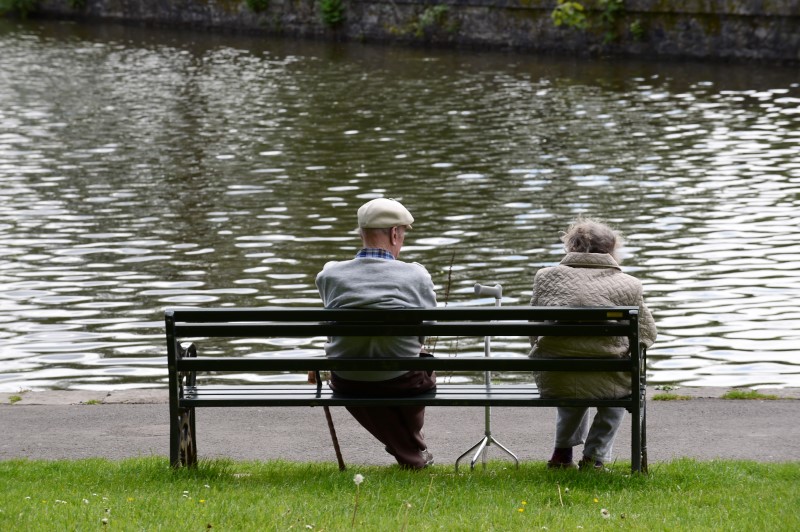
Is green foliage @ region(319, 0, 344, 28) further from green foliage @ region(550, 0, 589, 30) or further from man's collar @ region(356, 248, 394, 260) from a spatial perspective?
man's collar @ region(356, 248, 394, 260)

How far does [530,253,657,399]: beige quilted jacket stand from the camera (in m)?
5.85

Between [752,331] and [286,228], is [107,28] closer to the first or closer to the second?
[286,228]

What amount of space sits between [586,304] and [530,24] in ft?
95.0

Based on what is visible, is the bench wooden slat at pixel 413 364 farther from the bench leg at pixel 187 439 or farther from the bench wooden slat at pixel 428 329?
the bench leg at pixel 187 439

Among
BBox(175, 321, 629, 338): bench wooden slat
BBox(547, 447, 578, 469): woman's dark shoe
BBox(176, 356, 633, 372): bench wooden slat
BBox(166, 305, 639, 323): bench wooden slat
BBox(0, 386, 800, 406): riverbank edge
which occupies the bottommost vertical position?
BBox(0, 386, 800, 406): riverbank edge

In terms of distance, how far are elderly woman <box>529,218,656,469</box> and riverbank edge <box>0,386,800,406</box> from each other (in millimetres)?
1700

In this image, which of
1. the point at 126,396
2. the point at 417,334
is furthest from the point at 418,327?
the point at 126,396

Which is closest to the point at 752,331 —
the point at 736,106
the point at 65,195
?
the point at 65,195

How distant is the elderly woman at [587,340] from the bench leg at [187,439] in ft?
5.12

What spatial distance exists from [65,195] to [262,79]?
12420mm

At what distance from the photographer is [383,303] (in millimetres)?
5855

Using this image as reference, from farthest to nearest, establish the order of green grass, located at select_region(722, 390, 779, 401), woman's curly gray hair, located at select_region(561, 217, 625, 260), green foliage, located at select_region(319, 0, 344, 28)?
green foliage, located at select_region(319, 0, 344, 28) → green grass, located at select_region(722, 390, 779, 401) → woman's curly gray hair, located at select_region(561, 217, 625, 260)

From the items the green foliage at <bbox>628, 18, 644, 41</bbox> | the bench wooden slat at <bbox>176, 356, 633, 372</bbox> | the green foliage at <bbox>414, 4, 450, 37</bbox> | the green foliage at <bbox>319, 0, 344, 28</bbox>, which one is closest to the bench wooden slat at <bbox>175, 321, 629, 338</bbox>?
the bench wooden slat at <bbox>176, 356, 633, 372</bbox>

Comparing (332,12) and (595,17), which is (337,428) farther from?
(332,12)
